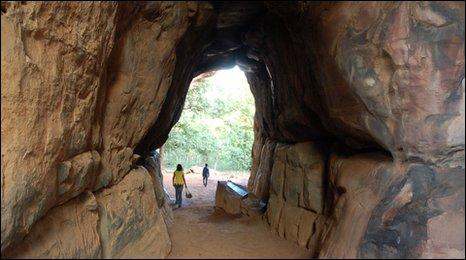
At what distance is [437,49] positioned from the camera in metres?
4.78

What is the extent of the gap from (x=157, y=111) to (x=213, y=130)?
736 inches

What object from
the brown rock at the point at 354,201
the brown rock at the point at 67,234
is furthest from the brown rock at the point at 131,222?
the brown rock at the point at 354,201

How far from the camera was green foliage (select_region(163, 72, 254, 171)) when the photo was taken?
24.6m

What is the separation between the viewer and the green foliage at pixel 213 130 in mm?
24578

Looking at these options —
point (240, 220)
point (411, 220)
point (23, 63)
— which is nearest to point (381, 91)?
point (411, 220)

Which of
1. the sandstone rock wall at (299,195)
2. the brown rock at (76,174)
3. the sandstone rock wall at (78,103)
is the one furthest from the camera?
the sandstone rock wall at (299,195)

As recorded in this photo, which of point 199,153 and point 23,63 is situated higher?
point 23,63

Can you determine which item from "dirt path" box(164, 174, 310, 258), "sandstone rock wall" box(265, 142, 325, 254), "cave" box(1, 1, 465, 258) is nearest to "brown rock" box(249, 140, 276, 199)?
"dirt path" box(164, 174, 310, 258)

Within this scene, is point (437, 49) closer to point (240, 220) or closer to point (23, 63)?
point (23, 63)

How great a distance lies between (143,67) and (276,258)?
407cm

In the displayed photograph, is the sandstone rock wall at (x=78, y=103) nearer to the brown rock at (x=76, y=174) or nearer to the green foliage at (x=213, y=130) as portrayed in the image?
the brown rock at (x=76, y=174)

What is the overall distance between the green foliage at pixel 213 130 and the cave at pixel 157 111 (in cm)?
1624

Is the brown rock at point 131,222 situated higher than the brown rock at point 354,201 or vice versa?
the brown rock at point 354,201

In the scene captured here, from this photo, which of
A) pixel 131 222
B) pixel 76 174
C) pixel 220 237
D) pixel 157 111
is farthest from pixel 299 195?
pixel 76 174
